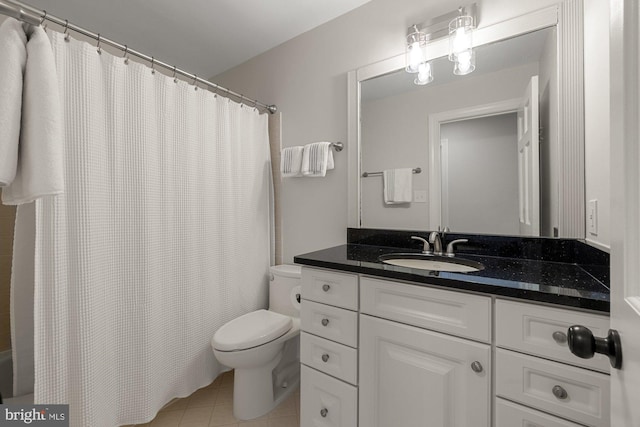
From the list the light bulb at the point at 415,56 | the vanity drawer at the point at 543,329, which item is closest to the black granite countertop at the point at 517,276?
the vanity drawer at the point at 543,329

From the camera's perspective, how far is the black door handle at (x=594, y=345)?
43cm

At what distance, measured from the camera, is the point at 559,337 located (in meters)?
0.74

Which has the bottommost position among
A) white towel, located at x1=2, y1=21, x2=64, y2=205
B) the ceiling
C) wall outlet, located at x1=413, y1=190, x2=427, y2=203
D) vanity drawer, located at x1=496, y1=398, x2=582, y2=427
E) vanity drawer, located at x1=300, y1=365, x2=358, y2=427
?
vanity drawer, located at x1=300, y1=365, x2=358, y2=427

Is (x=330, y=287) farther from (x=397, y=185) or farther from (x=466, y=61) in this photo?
(x=466, y=61)

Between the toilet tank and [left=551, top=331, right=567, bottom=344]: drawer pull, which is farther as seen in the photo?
the toilet tank

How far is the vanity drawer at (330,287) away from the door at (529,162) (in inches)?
A: 31.7

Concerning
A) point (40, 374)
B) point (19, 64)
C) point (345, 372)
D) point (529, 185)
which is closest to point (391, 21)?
point (529, 185)

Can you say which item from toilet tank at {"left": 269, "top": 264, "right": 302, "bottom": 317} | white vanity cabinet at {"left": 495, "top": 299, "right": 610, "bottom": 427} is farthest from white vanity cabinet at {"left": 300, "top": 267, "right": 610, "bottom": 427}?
toilet tank at {"left": 269, "top": 264, "right": 302, "bottom": 317}

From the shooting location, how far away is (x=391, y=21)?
1545 millimetres

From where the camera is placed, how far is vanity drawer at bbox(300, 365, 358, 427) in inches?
43.9

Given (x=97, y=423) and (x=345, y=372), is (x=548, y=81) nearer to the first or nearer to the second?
(x=345, y=372)

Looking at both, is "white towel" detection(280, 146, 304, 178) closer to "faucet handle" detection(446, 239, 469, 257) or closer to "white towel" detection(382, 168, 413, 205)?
"white towel" detection(382, 168, 413, 205)

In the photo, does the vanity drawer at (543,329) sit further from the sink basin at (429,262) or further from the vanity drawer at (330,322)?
the vanity drawer at (330,322)

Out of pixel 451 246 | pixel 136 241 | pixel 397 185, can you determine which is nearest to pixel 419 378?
pixel 451 246
